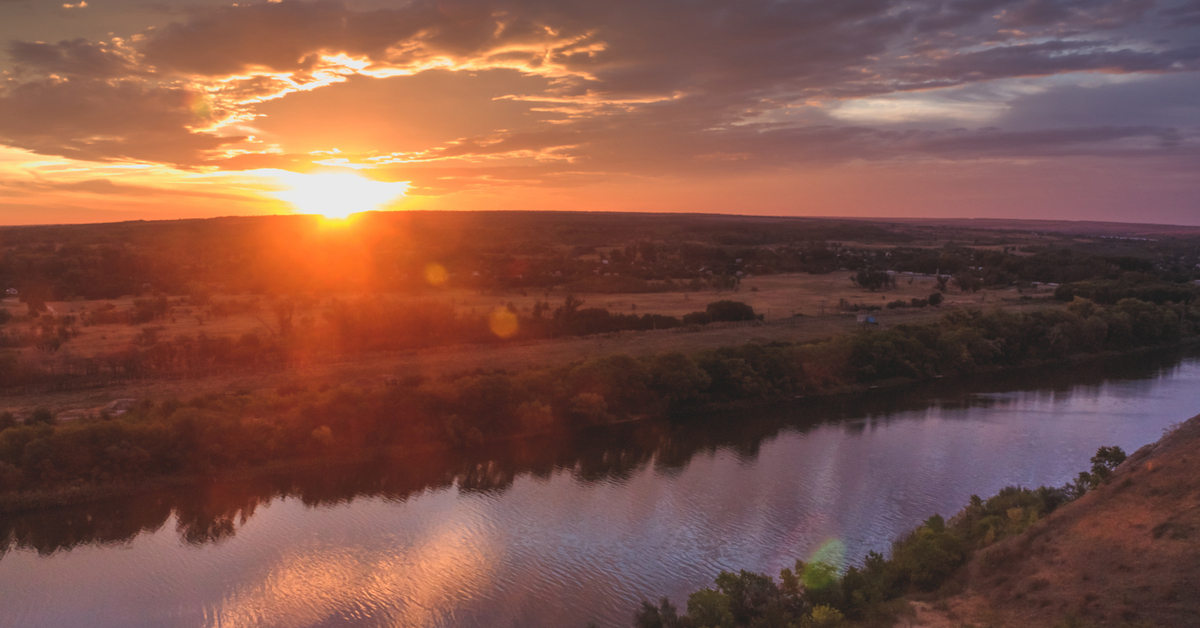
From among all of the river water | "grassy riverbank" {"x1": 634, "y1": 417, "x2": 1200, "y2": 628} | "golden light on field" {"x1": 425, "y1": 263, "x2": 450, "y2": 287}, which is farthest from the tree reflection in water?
"golden light on field" {"x1": 425, "y1": 263, "x2": 450, "y2": 287}

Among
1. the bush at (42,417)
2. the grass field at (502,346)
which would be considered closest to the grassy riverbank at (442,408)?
the bush at (42,417)

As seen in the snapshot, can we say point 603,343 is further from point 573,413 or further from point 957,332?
point 957,332

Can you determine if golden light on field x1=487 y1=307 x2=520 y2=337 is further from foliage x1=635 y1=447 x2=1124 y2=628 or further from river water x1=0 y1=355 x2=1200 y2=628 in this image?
foliage x1=635 y1=447 x2=1124 y2=628

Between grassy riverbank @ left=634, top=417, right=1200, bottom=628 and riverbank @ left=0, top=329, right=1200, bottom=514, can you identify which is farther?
riverbank @ left=0, top=329, right=1200, bottom=514

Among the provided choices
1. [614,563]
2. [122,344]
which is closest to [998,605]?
[614,563]

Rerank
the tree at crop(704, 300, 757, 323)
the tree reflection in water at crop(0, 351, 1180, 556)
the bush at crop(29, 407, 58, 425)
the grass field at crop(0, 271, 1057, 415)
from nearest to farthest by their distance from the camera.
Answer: the tree reflection in water at crop(0, 351, 1180, 556), the bush at crop(29, 407, 58, 425), the grass field at crop(0, 271, 1057, 415), the tree at crop(704, 300, 757, 323)

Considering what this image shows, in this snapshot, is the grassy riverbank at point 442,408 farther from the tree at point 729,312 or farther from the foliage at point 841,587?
the foliage at point 841,587
